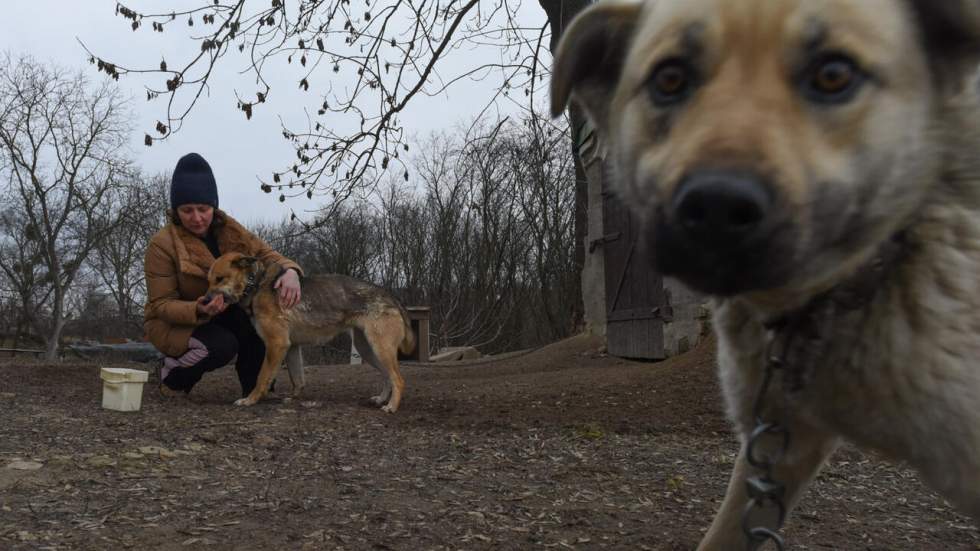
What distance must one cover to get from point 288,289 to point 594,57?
4812 millimetres

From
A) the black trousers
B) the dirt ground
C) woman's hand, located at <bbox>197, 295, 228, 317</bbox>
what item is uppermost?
woman's hand, located at <bbox>197, 295, 228, 317</bbox>

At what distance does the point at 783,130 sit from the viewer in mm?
1523

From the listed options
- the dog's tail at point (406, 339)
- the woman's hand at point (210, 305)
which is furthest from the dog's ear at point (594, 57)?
the dog's tail at point (406, 339)

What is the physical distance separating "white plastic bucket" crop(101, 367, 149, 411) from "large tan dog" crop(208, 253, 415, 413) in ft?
2.74

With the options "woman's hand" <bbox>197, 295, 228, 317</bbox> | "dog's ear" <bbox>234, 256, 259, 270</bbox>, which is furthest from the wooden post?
"woman's hand" <bbox>197, 295, 228, 317</bbox>

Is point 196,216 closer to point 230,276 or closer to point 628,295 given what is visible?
point 230,276

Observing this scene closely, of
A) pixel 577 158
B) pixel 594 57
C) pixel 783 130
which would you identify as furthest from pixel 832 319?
pixel 577 158

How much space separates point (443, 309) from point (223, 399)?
68.8 ft

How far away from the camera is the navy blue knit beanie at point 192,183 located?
20.1ft

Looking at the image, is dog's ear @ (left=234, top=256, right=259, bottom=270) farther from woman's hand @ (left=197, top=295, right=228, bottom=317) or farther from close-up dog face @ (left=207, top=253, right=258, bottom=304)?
woman's hand @ (left=197, top=295, right=228, bottom=317)

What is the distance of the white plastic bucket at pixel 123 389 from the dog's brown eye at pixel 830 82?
5.41m

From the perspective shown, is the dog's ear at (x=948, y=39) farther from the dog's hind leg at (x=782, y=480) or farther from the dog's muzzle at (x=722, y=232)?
the dog's hind leg at (x=782, y=480)

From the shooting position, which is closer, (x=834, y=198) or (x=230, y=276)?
(x=834, y=198)

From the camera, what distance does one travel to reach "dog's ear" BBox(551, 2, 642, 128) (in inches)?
84.7
